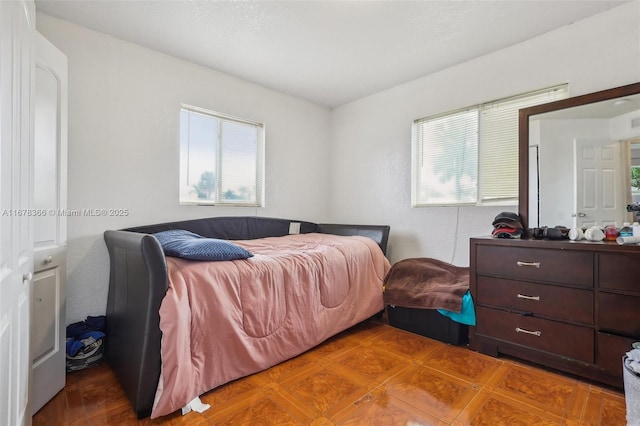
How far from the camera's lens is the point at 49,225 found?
1574 millimetres

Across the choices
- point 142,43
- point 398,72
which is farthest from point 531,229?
point 142,43

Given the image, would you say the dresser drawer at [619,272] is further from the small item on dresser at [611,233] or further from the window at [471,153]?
the window at [471,153]

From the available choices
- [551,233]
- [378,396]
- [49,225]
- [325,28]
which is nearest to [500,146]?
[551,233]

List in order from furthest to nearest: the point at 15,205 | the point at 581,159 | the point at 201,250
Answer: the point at 581,159 < the point at 201,250 < the point at 15,205

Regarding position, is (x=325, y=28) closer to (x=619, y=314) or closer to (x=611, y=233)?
(x=611, y=233)

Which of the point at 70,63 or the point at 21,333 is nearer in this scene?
the point at 21,333

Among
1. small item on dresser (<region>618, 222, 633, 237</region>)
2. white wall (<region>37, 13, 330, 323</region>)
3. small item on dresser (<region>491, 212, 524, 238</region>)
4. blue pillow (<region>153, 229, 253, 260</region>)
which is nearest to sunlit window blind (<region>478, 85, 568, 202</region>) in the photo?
small item on dresser (<region>491, 212, 524, 238</region>)

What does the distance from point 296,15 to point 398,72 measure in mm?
1253

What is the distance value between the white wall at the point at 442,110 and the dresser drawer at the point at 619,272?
2.88ft

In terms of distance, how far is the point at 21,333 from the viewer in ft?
3.43

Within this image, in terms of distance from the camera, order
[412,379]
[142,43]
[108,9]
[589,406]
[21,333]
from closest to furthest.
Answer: [21,333], [589,406], [412,379], [108,9], [142,43]

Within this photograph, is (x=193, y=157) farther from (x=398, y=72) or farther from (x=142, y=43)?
(x=398, y=72)

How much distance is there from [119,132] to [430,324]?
283 centimetres

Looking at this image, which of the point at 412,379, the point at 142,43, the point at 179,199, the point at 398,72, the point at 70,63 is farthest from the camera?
the point at 398,72
